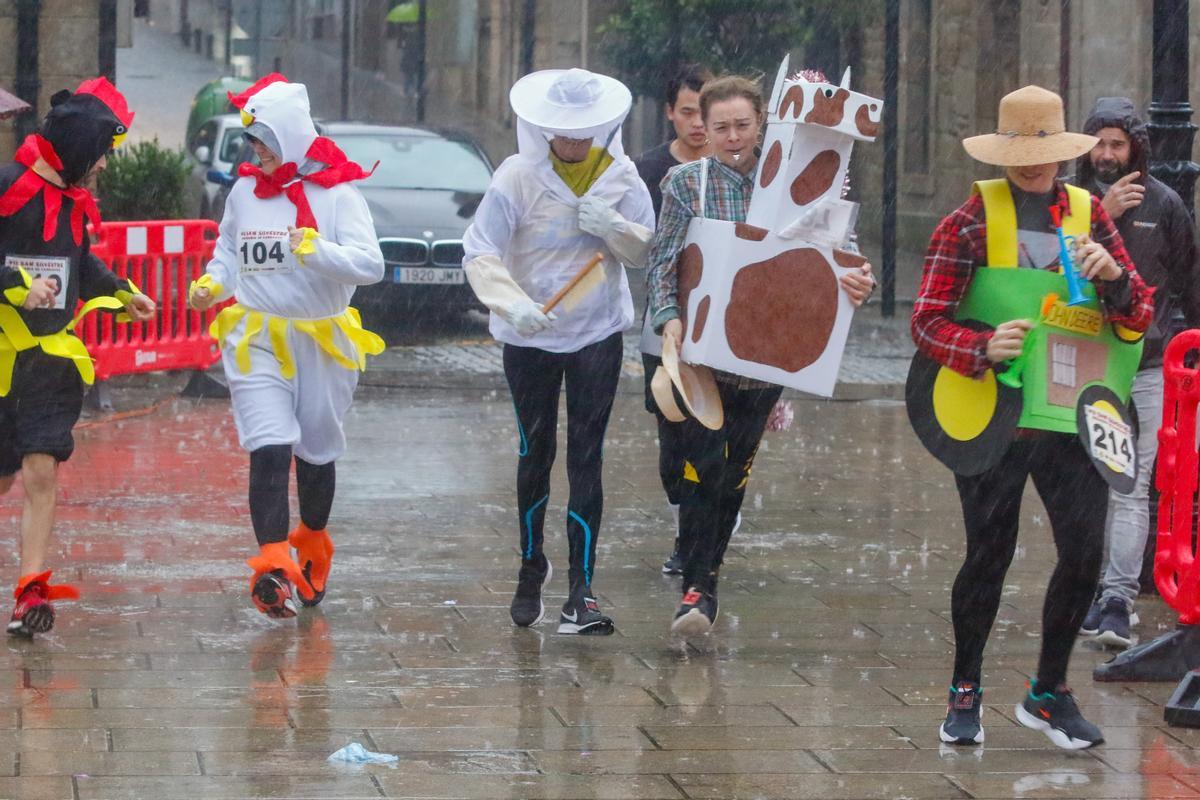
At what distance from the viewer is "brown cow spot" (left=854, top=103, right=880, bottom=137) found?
6.77 metres

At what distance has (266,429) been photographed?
717 cm

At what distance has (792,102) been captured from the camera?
6766 millimetres

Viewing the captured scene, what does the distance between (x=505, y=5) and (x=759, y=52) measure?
16.3 metres

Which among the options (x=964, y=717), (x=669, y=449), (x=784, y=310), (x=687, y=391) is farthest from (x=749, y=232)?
(x=964, y=717)

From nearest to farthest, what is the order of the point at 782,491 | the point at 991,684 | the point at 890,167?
the point at 991,684 < the point at 782,491 < the point at 890,167

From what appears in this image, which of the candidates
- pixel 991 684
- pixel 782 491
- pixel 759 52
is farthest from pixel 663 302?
pixel 759 52

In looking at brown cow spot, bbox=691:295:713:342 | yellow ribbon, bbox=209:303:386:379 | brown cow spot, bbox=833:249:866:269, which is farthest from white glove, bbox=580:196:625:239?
yellow ribbon, bbox=209:303:386:379

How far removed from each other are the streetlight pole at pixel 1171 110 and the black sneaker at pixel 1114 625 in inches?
67.5

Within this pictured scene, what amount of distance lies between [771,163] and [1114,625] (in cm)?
191

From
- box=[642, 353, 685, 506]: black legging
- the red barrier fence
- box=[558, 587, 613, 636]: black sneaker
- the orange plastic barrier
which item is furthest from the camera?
the red barrier fence

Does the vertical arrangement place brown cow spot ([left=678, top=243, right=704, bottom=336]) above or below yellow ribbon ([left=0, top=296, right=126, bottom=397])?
above

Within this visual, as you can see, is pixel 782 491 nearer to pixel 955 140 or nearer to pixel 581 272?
pixel 581 272

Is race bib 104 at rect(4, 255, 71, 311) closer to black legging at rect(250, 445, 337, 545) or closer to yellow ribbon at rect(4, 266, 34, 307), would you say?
yellow ribbon at rect(4, 266, 34, 307)

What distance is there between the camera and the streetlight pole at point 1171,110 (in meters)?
8.04
